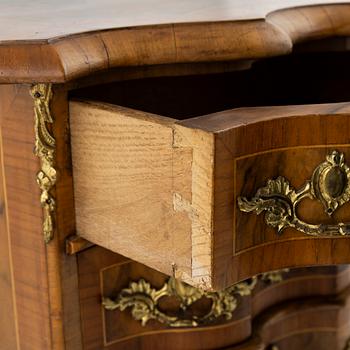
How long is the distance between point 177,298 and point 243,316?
0.09 meters

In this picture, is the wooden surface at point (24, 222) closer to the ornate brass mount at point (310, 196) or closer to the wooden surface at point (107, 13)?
the wooden surface at point (107, 13)

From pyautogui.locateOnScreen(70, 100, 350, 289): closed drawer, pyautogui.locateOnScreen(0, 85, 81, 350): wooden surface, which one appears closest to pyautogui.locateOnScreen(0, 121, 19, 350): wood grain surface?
pyautogui.locateOnScreen(0, 85, 81, 350): wooden surface

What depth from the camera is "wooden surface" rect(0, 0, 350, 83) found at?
1.91 feet

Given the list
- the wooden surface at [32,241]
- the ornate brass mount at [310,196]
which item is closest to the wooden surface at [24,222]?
the wooden surface at [32,241]

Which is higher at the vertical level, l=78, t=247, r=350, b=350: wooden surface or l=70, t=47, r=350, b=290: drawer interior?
l=70, t=47, r=350, b=290: drawer interior

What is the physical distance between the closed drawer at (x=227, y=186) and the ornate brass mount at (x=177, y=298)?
0.11 m

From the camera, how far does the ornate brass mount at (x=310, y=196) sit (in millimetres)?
576

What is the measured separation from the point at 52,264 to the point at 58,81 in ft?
0.58

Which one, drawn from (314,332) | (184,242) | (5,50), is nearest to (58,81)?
(5,50)

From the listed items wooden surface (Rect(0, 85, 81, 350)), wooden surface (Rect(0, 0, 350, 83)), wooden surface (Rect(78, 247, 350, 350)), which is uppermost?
wooden surface (Rect(0, 0, 350, 83))

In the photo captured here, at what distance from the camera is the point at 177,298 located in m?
0.76

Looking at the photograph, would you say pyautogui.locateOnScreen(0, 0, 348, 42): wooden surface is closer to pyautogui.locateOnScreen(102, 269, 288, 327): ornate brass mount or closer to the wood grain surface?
the wood grain surface

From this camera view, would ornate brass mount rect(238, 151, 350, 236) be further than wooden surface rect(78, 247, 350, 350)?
No

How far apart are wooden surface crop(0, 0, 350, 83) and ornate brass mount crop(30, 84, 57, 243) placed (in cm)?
4
